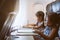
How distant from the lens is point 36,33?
4.56 ft

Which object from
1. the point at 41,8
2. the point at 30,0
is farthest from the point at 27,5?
the point at 41,8

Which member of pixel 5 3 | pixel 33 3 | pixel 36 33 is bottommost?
pixel 36 33

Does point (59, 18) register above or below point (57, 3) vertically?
below

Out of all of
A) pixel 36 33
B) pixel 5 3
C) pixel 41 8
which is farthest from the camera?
pixel 41 8

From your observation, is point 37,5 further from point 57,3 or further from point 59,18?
point 59,18

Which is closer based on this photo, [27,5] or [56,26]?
[56,26]

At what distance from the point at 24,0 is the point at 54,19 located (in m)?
4.42

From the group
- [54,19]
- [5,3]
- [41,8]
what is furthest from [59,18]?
[41,8]

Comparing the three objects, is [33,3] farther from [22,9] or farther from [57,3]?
[57,3]

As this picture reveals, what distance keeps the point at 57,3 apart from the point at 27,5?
6.51 ft

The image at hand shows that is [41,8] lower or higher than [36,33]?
higher

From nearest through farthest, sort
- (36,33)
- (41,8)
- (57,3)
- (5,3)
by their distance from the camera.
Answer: (5,3) → (36,33) → (57,3) → (41,8)

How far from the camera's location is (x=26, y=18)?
219 inches

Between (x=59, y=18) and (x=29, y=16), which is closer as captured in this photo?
(x=59, y=18)
